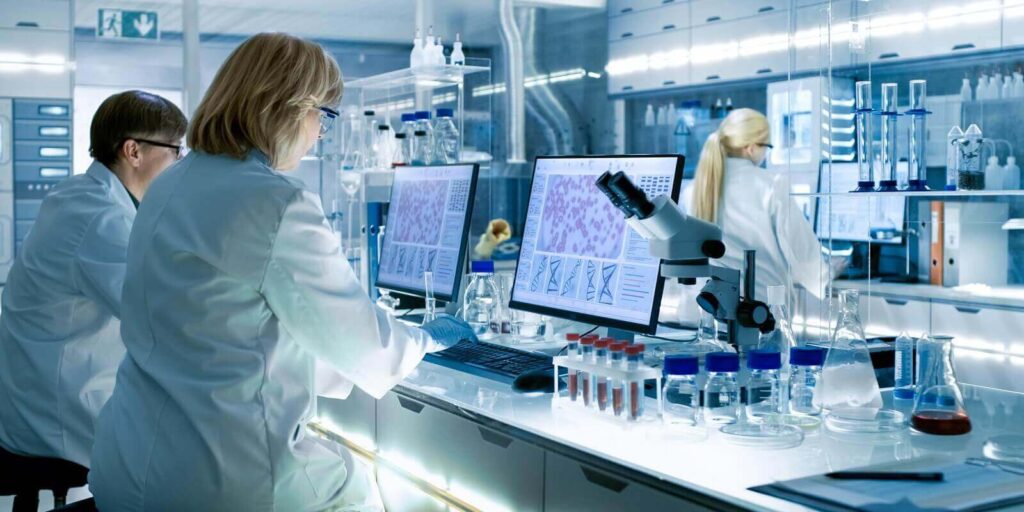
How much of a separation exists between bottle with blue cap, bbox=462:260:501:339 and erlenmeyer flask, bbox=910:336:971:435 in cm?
129

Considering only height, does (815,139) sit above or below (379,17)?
below

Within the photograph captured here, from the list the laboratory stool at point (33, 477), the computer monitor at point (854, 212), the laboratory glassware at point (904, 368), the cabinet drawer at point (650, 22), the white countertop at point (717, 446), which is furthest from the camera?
the cabinet drawer at point (650, 22)

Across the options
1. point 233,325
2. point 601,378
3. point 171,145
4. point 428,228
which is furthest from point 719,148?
point 233,325

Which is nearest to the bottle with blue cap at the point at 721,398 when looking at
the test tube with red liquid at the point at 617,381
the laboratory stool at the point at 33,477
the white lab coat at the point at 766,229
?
the test tube with red liquid at the point at 617,381

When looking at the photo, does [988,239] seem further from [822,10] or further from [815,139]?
[822,10]

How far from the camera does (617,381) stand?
1750mm

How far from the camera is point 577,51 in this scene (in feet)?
24.1

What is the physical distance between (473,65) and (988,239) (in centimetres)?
262

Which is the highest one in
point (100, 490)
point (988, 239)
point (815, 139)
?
point (815, 139)

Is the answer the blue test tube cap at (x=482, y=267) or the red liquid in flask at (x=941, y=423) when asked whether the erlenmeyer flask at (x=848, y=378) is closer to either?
the red liquid in flask at (x=941, y=423)

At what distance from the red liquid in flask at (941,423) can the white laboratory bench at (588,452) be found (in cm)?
2

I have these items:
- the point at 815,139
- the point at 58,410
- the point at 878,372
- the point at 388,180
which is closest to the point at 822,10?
the point at 878,372

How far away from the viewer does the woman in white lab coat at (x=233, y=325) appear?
162cm

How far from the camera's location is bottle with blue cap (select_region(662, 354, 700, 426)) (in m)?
1.66
